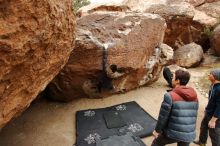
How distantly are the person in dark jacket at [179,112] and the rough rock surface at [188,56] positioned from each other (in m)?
5.99

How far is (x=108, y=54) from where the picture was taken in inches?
251

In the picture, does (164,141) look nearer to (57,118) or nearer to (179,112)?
(179,112)

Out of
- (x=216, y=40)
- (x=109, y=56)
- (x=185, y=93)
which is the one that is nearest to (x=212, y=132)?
(x=185, y=93)

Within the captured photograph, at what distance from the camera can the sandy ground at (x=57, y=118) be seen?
213 inches

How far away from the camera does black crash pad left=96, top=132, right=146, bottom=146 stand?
503 centimetres

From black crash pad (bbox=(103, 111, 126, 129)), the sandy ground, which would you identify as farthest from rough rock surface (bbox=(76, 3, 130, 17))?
black crash pad (bbox=(103, 111, 126, 129))

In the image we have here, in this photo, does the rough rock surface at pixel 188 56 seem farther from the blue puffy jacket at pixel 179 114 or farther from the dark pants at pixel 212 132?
the blue puffy jacket at pixel 179 114

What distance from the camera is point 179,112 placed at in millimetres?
3873

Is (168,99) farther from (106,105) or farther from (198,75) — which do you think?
(198,75)

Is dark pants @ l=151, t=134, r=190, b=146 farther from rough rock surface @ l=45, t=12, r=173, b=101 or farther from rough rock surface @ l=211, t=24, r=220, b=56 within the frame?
rough rock surface @ l=211, t=24, r=220, b=56

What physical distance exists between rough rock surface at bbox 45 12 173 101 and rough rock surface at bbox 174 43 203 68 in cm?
271

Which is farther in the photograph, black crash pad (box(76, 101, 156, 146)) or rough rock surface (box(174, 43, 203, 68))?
rough rock surface (box(174, 43, 203, 68))

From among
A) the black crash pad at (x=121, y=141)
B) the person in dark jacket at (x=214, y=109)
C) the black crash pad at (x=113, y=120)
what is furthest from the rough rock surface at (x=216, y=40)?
the black crash pad at (x=121, y=141)

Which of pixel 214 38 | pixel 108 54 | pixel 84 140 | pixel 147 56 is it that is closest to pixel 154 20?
pixel 147 56
